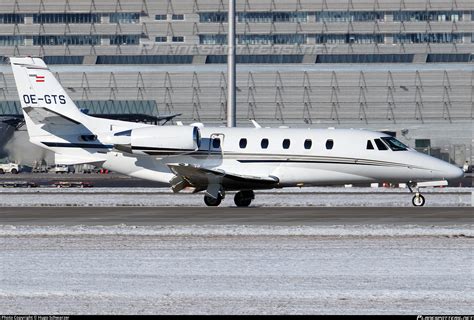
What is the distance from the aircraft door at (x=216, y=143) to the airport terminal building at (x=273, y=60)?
52.6 m

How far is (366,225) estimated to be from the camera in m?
29.3

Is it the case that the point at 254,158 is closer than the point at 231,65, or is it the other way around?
the point at 254,158

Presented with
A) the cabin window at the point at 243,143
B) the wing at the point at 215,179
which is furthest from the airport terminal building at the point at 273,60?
the wing at the point at 215,179

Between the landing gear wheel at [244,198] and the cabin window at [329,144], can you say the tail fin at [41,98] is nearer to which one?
the landing gear wheel at [244,198]

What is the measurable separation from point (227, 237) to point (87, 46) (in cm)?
8793

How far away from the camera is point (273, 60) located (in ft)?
346

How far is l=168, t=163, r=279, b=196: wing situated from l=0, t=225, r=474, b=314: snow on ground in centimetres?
1103

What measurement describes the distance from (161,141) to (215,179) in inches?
97.7

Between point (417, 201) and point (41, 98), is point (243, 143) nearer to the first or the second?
point (417, 201)

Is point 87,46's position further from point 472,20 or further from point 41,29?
point 472,20

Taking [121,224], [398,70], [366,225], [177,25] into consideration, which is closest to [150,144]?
[121,224]

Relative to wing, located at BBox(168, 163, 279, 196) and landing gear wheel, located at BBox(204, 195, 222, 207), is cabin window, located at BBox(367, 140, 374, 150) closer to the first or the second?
wing, located at BBox(168, 163, 279, 196)

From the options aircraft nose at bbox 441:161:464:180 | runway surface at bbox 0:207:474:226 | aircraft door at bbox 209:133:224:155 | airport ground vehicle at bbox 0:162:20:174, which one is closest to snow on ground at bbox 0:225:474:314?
runway surface at bbox 0:207:474:226

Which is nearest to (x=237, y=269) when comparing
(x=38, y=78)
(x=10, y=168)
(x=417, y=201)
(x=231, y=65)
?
(x=417, y=201)
